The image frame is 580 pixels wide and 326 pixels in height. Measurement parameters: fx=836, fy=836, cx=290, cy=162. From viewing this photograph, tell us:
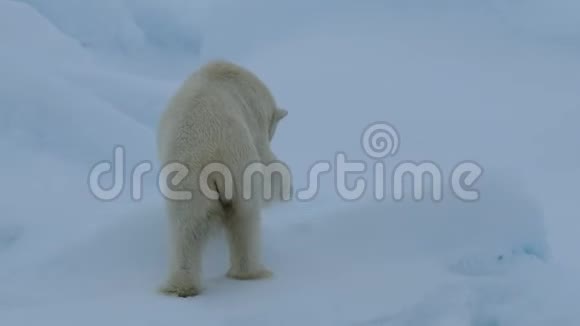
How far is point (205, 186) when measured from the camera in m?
2.38

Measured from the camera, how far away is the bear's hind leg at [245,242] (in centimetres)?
250

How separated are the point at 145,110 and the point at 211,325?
257 cm

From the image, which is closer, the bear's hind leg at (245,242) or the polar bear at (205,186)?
the polar bear at (205,186)

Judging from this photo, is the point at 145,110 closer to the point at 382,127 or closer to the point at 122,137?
the point at 122,137

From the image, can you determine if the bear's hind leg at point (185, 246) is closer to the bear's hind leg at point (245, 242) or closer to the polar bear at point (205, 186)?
the polar bear at point (205, 186)

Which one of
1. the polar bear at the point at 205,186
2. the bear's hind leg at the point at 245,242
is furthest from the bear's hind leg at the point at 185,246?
the bear's hind leg at the point at 245,242

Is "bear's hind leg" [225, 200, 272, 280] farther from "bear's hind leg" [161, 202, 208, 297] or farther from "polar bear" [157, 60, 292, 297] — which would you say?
"bear's hind leg" [161, 202, 208, 297]

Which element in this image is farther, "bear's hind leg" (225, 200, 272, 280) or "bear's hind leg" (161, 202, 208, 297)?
"bear's hind leg" (225, 200, 272, 280)

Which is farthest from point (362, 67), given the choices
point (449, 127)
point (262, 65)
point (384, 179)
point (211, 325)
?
point (211, 325)

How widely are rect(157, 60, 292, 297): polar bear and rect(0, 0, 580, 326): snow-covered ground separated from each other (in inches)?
3.9

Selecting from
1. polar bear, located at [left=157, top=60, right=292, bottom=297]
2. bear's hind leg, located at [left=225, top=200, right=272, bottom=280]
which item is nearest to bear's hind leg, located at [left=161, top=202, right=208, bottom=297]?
polar bear, located at [left=157, top=60, right=292, bottom=297]
